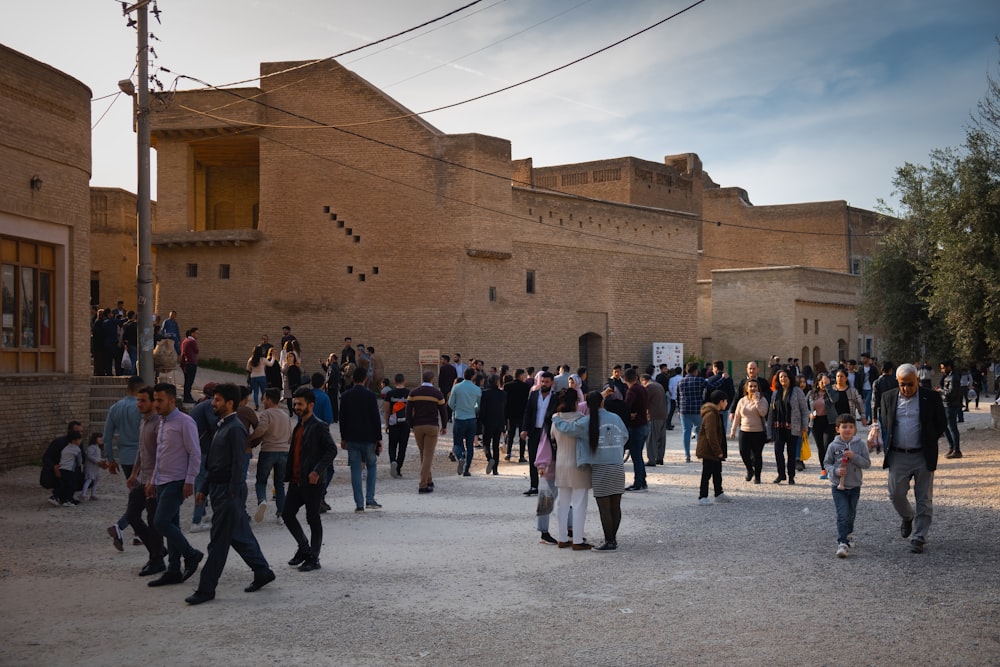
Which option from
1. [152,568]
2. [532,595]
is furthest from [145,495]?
[532,595]

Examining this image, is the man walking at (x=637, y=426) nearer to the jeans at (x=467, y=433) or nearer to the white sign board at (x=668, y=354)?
the jeans at (x=467, y=433)

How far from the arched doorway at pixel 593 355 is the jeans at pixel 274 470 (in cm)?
2696

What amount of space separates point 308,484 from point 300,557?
0.69m

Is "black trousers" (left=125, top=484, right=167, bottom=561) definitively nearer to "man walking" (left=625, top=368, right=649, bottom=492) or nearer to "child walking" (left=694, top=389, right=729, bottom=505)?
"child walking" (left=694, top=389, right=729, bottom=505)

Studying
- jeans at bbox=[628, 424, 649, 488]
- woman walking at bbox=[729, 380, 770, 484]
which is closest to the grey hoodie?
woman walking at bbox=[729, 380, 770, 484]

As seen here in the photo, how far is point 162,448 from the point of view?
8.30m

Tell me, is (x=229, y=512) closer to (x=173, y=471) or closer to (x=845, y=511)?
(x=173, y=471)

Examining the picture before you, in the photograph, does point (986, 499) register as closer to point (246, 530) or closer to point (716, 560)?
point (716, 560)

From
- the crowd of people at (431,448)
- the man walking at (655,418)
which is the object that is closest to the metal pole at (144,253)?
the crowd of people at (431,448)

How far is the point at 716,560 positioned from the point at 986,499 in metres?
5.55

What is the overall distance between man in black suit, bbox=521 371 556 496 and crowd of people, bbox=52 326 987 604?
30mm

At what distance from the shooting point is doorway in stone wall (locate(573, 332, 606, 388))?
37906mm

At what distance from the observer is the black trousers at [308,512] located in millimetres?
8898

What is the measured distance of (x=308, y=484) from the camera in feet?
29.4
